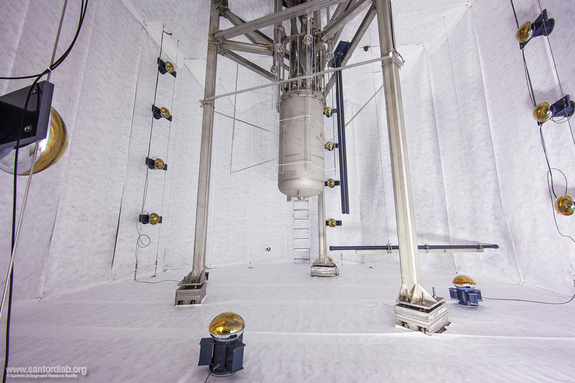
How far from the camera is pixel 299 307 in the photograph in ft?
5.74

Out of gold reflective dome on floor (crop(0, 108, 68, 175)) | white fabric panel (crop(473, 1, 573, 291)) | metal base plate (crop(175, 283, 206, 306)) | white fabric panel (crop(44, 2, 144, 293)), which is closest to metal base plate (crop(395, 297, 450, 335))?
metal base plate (crop(175, 283, 206, 306))

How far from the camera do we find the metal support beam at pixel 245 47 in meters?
2.50

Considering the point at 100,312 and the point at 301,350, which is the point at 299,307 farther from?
the point at 100,312

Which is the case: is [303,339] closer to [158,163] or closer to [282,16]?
[282,16]

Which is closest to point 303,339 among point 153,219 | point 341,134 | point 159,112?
point 341,134

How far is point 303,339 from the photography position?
4.02ft

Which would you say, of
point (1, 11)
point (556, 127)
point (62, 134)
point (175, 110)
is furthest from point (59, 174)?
point (556, 127)

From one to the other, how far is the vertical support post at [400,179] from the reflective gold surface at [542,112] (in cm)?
148

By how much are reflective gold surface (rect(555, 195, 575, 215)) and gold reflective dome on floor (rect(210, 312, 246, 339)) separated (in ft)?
8.70

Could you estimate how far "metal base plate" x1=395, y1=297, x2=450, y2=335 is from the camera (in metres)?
1.25

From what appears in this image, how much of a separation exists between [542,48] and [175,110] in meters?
4.54

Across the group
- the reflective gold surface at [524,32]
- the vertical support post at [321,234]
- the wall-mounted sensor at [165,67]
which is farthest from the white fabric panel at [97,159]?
the reflective gold surface at [524,32]

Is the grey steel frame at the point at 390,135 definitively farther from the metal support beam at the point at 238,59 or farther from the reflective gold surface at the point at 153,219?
the reflective gold surface at the point at 153,219

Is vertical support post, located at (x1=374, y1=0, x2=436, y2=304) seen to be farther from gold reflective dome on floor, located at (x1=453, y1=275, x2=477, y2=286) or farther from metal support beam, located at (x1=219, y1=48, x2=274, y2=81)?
metal support beam, located at (x1=219, y1=48, x2=274, y2=81)
